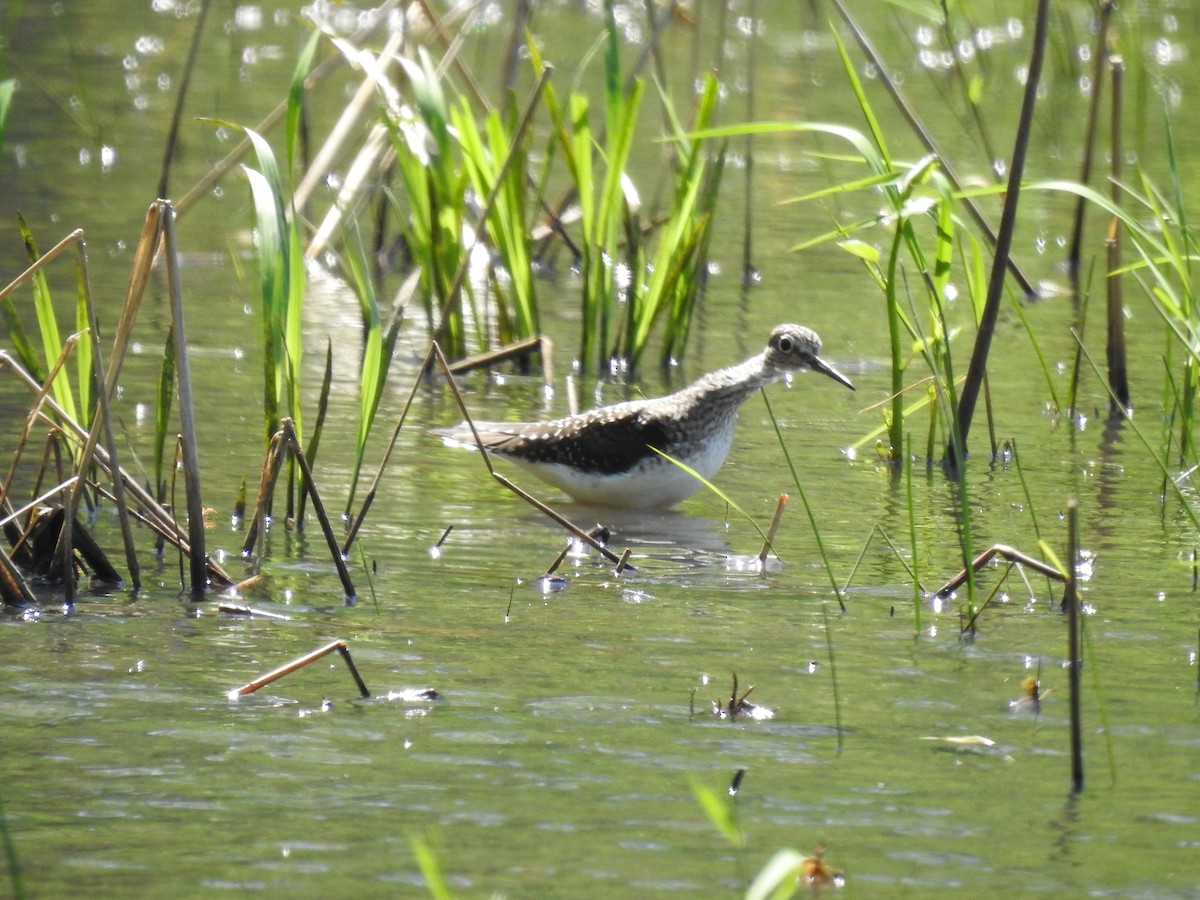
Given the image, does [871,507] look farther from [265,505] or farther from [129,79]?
[129,79]

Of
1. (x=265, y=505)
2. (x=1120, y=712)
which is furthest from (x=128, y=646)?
(x=1120, y=712)

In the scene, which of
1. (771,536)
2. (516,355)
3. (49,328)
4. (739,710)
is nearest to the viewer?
(739,710)

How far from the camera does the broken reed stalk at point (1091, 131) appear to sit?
10117 mm

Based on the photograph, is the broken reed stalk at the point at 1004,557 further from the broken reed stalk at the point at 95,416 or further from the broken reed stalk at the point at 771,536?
the broken reed stalk at the point at 95,416

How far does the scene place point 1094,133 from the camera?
11320 millimetres

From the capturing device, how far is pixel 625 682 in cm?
548

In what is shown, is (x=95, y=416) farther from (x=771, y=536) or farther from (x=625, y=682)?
(x=771, y=536)

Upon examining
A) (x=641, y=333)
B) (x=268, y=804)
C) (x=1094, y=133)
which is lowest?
(x=268, y=804)

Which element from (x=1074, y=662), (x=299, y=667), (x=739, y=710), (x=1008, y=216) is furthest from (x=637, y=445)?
(x=1074, y=662)

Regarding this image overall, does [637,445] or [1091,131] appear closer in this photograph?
[637,445]

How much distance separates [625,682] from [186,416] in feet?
5.40

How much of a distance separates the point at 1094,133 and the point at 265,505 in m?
6.72

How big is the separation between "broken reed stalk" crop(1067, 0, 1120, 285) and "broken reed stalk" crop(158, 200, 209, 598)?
5127 millimetres

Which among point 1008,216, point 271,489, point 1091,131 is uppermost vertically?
point 1091,131
